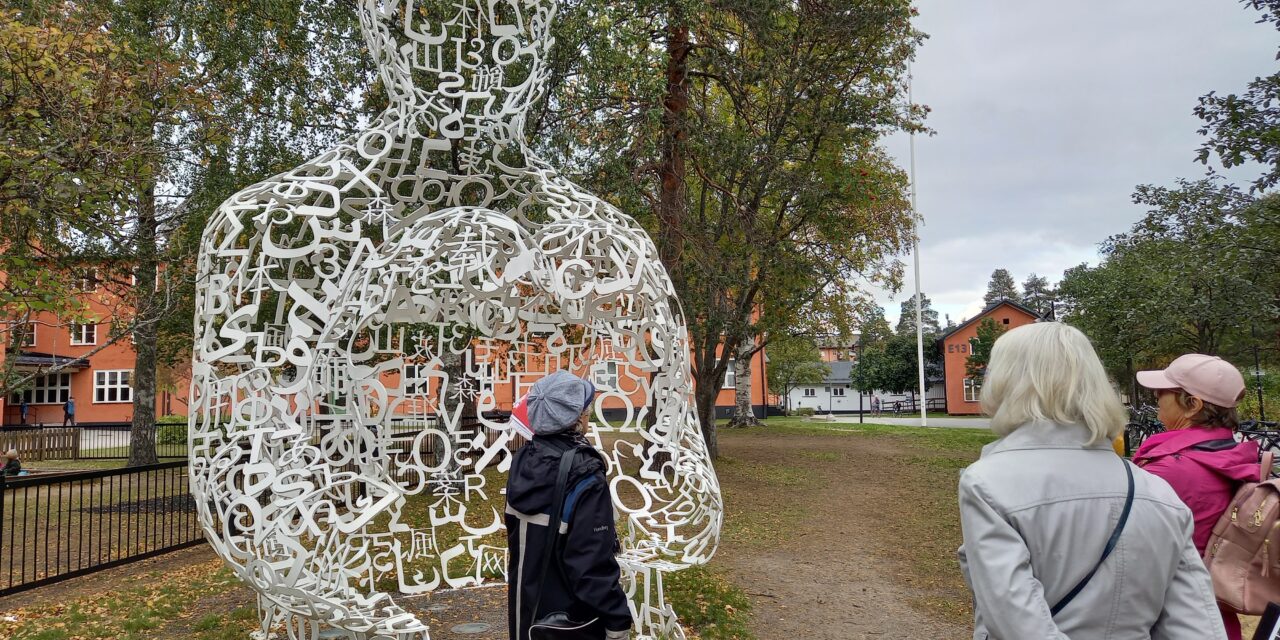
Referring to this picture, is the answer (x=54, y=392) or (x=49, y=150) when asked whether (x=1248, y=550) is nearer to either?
(x=49, y=150)

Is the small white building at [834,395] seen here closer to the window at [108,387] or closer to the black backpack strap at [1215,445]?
the window at [108,387]

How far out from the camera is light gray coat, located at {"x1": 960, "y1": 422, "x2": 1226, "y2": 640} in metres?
1.67

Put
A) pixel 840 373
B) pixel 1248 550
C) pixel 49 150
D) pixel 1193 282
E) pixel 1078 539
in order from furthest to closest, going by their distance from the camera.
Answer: pixel 840 373 → pixel 1193 282 → pixel 49 150 → pixel 1248 550 → pixel 1078 539

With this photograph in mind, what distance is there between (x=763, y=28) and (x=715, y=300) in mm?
4120

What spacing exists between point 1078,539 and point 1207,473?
134 centimetres

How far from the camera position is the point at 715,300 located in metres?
12.3

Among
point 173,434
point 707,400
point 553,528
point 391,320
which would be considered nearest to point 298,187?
point 391,320

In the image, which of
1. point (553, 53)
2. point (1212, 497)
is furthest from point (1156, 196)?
point (1212, 497)

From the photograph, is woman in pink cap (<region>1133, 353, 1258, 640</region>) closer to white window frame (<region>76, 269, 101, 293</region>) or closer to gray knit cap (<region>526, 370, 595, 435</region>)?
gray knit cap (<region>526, 370, 595, 435</region>)

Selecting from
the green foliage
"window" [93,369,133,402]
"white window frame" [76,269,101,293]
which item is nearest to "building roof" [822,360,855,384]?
the green foliage

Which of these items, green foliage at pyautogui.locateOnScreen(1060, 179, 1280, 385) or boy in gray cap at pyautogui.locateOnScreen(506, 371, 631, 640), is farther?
green foliage at pyautogui.locateOnScreen(1060, 179, 1280, 385)

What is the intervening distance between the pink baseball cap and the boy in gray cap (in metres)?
2.05

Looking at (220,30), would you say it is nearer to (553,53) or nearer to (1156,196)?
(553,53)

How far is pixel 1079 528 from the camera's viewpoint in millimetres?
1682
